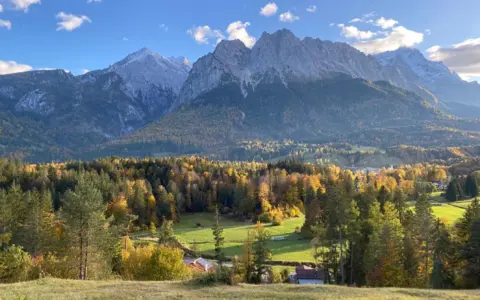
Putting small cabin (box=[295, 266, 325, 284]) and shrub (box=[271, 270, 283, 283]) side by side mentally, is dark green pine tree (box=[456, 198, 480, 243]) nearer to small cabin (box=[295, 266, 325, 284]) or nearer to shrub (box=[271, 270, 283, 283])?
small cabin (box=[295, 266, 325, 284])

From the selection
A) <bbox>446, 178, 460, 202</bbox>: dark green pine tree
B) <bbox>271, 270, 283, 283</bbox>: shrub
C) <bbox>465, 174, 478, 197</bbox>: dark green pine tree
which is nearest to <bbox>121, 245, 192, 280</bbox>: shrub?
<bbox>271, 270, 283, 283</bbox>: shrub

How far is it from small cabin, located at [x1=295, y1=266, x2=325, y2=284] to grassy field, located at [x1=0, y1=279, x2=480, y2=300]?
2401 cm

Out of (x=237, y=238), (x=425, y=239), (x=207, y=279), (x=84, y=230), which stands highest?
(x=84, y=230)

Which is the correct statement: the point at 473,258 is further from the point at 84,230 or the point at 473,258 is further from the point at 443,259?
the point at 84,230

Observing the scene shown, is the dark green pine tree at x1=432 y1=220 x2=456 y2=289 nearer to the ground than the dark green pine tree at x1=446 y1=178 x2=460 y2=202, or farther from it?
farther from it

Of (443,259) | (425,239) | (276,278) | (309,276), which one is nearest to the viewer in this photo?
(443,259)

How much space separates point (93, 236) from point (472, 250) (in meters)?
43.1

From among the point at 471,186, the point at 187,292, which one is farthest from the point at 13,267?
the point at 471,186

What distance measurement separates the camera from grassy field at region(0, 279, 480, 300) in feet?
88.4

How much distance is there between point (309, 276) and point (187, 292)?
3160 centimetres

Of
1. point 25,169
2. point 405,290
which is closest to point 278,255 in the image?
point 405,290

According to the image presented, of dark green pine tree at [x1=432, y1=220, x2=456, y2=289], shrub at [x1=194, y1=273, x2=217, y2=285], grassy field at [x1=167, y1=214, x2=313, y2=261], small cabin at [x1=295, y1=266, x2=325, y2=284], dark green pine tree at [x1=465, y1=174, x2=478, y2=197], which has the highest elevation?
shrub at [x1=194, y1=273, x2=217, y2=285]

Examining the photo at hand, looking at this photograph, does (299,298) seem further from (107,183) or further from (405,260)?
(107,183)

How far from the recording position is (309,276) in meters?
55.7
